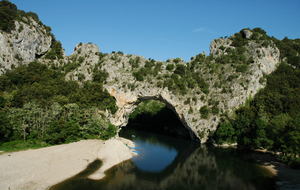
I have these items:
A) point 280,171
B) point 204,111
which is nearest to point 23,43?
point 204,111

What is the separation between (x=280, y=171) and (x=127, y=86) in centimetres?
4040

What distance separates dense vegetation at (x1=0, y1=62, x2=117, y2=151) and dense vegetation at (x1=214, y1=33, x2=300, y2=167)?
33.2 m

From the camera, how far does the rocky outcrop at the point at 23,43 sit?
186 ft

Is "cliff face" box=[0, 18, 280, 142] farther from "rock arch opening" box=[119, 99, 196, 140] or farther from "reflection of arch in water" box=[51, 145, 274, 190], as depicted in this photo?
"reflection of arch in water" box=[51, 145, 274, 190]

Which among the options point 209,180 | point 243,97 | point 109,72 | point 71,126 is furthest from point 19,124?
point 243,97

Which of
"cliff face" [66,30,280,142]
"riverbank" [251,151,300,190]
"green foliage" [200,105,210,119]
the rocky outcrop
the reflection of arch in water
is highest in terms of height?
the rocky outcrop

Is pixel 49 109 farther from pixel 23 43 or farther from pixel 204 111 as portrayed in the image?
pixel 204 111

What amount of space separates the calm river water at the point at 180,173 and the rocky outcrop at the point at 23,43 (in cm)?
4764

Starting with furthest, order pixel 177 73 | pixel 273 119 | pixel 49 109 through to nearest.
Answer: pixel 177 73
pixel 49 109
pixel 273 119

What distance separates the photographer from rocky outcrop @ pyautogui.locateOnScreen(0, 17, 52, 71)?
56619 millimetres

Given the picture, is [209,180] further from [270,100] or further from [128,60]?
[128,60]

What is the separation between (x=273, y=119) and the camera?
39.7 metres

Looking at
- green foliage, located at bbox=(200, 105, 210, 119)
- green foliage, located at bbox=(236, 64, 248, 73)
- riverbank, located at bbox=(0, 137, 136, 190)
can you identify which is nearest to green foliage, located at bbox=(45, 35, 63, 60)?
riverbank, located at bbox=(0, 137, 136, 190)

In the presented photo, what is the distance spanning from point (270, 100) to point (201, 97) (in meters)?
19.6
